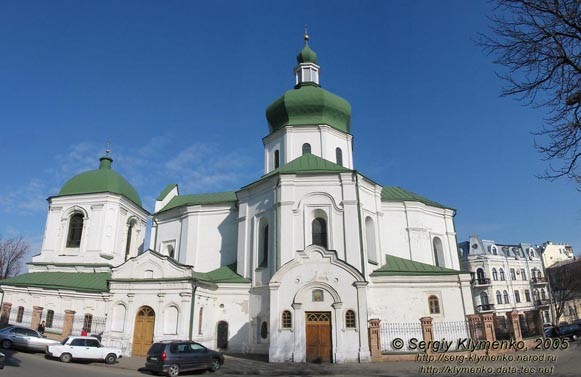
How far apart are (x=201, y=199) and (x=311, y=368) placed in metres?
16.6

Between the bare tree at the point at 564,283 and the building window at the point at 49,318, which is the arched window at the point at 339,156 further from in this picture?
the bare tree at the point at 564,283

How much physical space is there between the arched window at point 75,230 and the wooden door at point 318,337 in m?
20.5

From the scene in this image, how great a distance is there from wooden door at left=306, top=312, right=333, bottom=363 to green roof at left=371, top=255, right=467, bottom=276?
472cm

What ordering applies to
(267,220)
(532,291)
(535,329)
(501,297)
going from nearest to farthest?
1. (267,220)
2. (535,329)
3. (501,297)
4. (532,291)

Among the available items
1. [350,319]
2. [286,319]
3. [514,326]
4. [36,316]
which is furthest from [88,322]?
[514,326]

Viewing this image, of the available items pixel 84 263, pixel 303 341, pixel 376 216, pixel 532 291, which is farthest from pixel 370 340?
pixel 532 291

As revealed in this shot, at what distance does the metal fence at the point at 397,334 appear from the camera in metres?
19.5

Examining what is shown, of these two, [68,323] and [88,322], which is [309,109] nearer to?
[88,322]

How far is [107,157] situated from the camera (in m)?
34.1

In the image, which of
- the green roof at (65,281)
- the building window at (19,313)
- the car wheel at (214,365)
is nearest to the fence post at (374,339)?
the car wheel at (214,365)

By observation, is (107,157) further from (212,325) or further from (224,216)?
(212,325)

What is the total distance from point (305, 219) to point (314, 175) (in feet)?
7.85

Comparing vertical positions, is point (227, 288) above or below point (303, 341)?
above

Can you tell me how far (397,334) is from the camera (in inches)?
782
